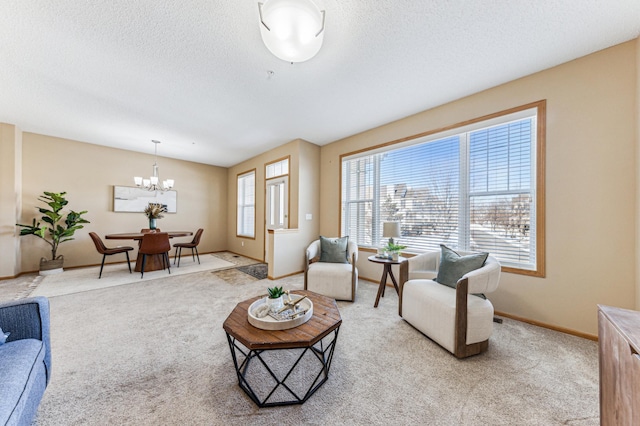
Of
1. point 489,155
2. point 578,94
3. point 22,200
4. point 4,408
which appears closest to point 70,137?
point 22,200

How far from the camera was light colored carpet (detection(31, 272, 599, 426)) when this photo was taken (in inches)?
50.4

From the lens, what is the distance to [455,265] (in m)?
2.28

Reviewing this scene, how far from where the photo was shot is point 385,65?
2275mm

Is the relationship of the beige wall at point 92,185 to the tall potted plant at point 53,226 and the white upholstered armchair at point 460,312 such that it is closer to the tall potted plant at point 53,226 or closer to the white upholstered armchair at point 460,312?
the tall potted plant at point 53,226

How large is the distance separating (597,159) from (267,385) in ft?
11.2

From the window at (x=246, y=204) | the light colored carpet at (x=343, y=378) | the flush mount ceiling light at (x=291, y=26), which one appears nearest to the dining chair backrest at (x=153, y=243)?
the light colored carpet at (x=343, y=378)

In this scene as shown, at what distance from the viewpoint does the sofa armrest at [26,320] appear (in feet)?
4.07

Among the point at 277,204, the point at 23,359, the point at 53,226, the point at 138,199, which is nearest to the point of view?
the point at 23,359

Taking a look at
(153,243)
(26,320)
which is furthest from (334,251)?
(153,243)

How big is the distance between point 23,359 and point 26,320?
1.16 ft

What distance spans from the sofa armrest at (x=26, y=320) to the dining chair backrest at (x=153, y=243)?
300cm

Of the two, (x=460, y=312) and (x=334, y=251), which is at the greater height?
(x=334, y=251)

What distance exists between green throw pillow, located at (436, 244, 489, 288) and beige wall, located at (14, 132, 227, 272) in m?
6.24

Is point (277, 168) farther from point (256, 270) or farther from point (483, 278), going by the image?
point (483, 278)
